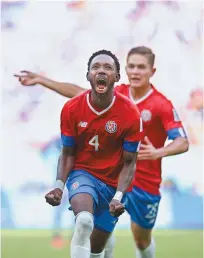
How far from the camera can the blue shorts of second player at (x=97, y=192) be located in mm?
6852

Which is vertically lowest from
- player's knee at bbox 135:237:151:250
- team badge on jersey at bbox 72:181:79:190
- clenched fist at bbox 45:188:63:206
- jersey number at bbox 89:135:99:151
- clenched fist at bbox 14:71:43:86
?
player's knee at bbox 135:237:151:250

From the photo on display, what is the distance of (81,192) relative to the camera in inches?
266

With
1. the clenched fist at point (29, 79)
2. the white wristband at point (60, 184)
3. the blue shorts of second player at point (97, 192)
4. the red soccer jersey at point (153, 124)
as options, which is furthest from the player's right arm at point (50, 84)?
the white wristband at point (60, 184)

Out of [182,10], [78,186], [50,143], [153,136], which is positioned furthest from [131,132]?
[182,10]

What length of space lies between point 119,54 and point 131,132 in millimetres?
8194

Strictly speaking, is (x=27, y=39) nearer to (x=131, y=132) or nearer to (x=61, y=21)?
(x=61, y=21)

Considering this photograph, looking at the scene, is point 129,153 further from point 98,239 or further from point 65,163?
point 98,239

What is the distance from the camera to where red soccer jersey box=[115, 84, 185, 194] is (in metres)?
8.67

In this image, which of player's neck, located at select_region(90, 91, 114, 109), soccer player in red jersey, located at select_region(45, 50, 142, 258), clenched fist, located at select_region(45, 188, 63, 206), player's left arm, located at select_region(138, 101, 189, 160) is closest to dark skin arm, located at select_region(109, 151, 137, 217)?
soccer player in red jersey, located at select_region(45, 50, 142, 258)

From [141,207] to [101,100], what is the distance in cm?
216

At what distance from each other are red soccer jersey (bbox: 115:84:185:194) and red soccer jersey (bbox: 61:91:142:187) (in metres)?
1.60

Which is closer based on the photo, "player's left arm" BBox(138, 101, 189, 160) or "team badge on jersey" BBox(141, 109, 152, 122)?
"player's left arm" BBox(138, 101, 189, 160)

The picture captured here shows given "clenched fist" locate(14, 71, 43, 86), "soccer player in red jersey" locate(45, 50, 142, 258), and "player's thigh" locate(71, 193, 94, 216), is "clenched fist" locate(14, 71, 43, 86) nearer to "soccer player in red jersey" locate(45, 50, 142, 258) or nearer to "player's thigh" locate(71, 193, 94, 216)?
"soccer player in red jersey" locate(45, 50, 142, 258)

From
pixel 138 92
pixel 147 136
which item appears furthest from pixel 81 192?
pixel 138 92
